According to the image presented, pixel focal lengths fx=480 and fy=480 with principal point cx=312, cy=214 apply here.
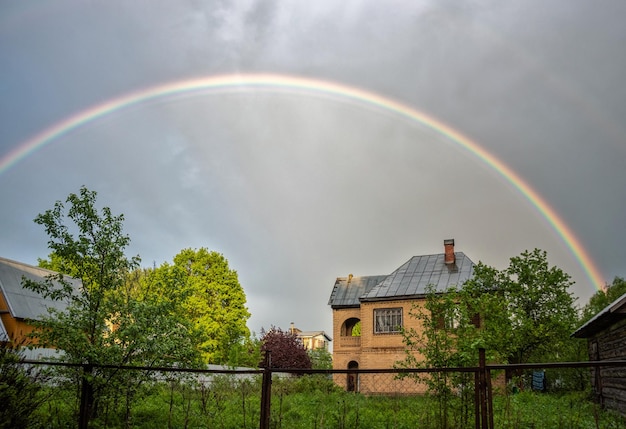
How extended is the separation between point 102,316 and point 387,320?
2178cm

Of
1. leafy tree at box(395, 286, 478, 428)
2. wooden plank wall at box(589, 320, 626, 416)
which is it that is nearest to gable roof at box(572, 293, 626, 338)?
wooden plank wall at box(589, 320, 626, 416)

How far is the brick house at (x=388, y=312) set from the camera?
88.2 feet

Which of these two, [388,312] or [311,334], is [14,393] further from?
[311,334]

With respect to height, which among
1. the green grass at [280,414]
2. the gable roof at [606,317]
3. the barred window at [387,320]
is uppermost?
the barred window at [387,320]

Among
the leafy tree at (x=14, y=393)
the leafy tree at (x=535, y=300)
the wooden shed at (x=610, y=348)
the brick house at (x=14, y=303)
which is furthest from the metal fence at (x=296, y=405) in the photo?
the brick house at (x=14, y=303)

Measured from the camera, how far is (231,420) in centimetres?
1077

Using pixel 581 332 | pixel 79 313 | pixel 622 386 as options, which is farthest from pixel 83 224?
pixel 581 332

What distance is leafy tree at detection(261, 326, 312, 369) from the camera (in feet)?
112

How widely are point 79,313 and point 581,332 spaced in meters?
15.4

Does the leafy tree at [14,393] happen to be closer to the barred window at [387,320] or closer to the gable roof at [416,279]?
the gable roof at [416,279]

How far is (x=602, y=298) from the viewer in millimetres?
38344

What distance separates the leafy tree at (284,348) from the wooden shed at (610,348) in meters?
20.9

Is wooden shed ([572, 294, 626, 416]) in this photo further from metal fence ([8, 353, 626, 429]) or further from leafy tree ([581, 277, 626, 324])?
leafy tree ([581, 277, 626, 324])

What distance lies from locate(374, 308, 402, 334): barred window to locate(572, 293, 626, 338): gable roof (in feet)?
37.7
